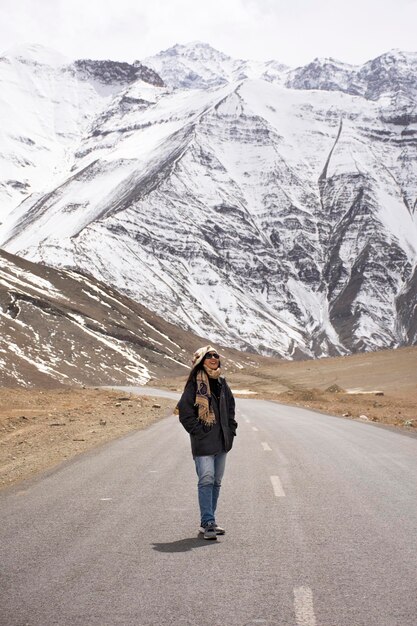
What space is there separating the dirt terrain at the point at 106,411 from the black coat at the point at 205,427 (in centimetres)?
541

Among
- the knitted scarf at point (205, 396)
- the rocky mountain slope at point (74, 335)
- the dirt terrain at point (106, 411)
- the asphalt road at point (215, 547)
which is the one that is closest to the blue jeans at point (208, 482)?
the asphalt road at point (215, 547)

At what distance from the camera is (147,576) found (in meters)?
7.23

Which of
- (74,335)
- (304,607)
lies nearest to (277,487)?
(304,607)

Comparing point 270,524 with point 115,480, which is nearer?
point 270,524

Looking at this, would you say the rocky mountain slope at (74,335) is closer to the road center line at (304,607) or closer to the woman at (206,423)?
the woman at (206,423)

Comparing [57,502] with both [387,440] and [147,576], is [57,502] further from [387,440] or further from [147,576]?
[387,440]

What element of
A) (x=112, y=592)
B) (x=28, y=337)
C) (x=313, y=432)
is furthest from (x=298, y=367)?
(x=112, y=592)

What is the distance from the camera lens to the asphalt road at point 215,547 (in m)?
6.23

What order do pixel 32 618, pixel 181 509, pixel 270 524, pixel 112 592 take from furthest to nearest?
1. pixel 181 509
2. pixel 270 524
3. pixel 112 592
4. pixel 32 618

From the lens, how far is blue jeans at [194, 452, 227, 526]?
29.5 ft

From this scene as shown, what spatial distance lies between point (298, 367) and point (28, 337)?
124 feet

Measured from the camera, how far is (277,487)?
492 inches

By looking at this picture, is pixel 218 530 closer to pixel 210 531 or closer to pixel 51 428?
pixel 210 531

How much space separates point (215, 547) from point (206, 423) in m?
1.44
